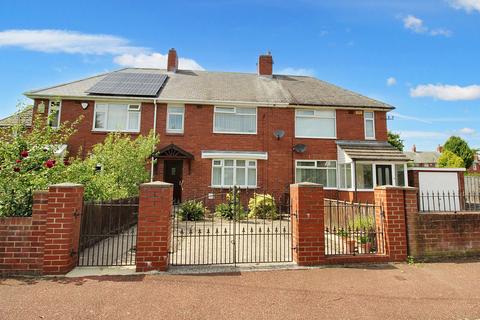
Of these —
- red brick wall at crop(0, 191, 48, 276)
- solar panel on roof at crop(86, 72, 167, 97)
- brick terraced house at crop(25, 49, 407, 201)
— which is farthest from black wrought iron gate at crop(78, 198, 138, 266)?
solar panel on roof at crop(86, 72, 167, 97)

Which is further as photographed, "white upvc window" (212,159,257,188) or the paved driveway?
"white upvc window" (212,159,257,188)

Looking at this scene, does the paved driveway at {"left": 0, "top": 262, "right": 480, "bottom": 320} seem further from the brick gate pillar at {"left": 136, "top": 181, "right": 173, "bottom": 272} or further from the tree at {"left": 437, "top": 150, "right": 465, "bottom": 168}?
the tree at {"left": 437, "top": 150, "right": 465, "bottom": 168}

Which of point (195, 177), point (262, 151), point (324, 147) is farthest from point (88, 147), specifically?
point (324, 147)

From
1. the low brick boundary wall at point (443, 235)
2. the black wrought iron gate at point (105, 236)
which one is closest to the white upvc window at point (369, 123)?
the low brick boundary wall at point (443, 235)

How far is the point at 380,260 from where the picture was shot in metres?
5.62

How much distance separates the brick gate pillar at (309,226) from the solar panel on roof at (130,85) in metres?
11.4

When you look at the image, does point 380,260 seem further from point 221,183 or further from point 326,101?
point 326,101

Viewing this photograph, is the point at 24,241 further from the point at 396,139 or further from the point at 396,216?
the point at 396,139

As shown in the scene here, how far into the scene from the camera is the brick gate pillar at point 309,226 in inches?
212

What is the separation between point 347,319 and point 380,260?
262 centimetres

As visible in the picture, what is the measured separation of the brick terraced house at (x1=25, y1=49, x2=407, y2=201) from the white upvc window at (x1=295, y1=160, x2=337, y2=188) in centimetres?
5

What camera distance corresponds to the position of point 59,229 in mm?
4766

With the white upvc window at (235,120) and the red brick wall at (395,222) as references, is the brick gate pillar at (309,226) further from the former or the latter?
the white upvc window at (235,120)

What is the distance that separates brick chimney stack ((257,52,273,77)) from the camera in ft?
62.4
